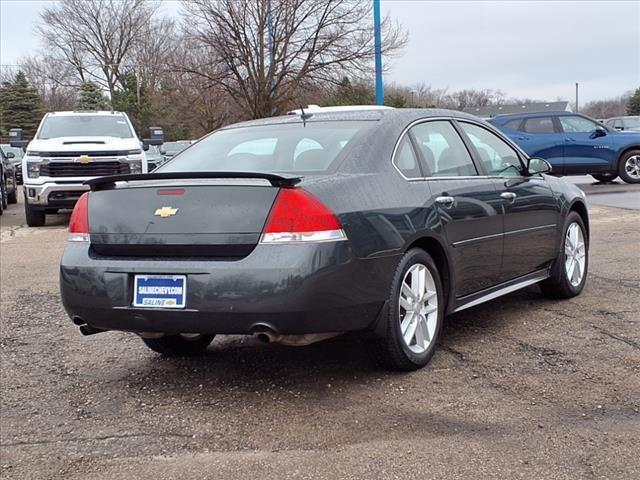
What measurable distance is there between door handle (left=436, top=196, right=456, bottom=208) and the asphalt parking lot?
901 millimetres

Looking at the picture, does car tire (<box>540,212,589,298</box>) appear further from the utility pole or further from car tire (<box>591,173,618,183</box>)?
the utility pole

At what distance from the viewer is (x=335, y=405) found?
12.5ft

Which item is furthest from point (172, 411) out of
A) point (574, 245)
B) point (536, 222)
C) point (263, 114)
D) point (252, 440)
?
point (263, 114)

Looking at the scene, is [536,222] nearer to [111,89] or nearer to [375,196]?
[375,196]

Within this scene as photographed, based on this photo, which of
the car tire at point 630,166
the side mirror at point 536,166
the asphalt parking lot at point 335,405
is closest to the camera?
the asphalt parking lot at point 335,405

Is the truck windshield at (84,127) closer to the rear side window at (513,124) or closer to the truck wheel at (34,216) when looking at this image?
the truck wheel at (34,216)

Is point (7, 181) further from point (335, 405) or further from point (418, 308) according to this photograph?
point (335, 405)

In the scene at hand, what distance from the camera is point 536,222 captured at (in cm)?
548

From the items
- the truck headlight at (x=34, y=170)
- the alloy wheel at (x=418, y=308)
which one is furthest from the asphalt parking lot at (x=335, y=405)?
the truck headlight at (x=34, y=170)

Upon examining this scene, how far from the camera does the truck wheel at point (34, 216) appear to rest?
13125 mm

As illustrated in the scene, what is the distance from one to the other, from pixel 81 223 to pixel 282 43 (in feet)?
75.2

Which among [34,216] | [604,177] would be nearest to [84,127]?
[34,216]

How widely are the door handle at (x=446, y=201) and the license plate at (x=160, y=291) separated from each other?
5.24 ft

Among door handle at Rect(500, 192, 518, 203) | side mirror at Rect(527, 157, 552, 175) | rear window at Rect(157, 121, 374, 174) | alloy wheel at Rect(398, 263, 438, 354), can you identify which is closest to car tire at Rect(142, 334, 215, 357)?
rear window at Rect(157, 121, 374, 174)
